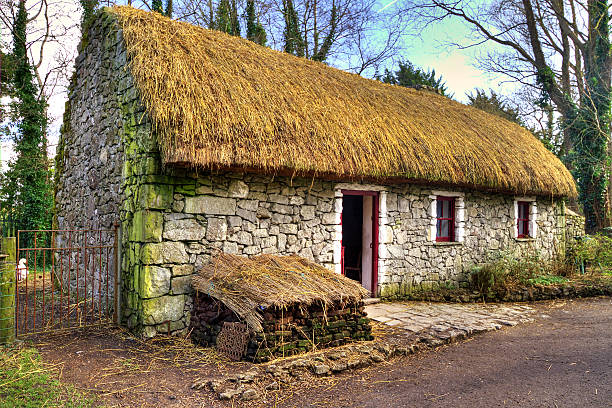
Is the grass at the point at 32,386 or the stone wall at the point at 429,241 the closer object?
the grass at the point at 32,386

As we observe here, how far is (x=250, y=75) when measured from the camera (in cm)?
686

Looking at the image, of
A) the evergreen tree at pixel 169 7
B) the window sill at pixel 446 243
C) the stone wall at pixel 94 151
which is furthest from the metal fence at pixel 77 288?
the evergreen tree at pixel 169 7

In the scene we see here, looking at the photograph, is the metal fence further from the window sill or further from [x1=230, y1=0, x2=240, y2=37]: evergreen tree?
[x1=230, y1=0, x2=240, y2=37]: evergreen tree

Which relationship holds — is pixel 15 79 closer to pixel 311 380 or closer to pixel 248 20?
pixel 248 20

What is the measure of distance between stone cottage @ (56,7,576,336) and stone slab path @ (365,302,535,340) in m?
0.65

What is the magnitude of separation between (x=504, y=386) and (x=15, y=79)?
581 inches

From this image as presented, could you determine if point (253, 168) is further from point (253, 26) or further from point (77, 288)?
point (253, 26)

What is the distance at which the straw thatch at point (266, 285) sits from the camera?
4.62 m

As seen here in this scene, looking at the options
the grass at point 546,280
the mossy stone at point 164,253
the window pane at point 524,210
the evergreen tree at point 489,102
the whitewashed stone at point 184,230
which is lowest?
the grass at point 546,280

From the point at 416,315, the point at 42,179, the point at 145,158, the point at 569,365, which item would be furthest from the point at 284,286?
the point at 42,179

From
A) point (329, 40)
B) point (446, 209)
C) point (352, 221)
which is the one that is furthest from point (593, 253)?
point (329, 40)

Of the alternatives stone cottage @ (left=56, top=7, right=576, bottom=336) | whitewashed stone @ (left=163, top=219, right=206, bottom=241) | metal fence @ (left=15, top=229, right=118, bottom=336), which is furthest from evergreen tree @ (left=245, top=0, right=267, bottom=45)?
whitewashed stone @ (left=163, top=219, right=206, bottom=241)

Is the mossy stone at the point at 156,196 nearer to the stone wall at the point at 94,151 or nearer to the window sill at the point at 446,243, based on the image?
the stone wall at the point at 94,151

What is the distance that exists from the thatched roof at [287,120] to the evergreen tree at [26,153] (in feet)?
26.3
